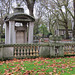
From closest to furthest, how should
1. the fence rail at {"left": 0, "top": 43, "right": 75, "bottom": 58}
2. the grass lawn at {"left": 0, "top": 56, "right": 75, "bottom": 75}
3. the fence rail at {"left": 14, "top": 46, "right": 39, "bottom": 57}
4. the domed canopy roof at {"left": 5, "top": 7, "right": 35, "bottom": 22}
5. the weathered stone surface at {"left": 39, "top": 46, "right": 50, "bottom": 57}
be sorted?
the grass lawn at {"left": 0, "top": 56, "right": 75, "bottom": 75} → the fence rail at {"left": 0, "top": 43, "right": 75, "bottom": 58} → the fence rail at {"left": 14, "top": 46, "right": 39, "bottom": 57} → the weathered stone surface at {"left": 39, "top": 46, "right": 50, "bottom": 57} → the domed canopy roof at {"left": 5, "top": 7, "right": 35, "bottom": 22}

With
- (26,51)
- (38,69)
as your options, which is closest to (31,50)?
(26,51)

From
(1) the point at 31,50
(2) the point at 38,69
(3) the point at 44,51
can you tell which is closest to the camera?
(2) the point at 38,69

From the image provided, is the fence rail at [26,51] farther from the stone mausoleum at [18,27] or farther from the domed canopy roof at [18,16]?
the domed canopy roof at [18,16]

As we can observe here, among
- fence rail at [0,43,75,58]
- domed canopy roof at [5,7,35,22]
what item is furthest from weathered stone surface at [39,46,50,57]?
domed canopy roof at [5,7,35,22]

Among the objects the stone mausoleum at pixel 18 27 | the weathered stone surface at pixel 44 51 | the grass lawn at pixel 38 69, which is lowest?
the grass lawn at pixel 38 69

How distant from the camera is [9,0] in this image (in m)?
31.1

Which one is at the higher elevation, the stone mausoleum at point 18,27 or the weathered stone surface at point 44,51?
the stone mausoleum at point 18,27

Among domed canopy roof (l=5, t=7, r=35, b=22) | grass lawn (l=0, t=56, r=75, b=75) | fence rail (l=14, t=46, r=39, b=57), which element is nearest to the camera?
grass lawn (l=0, t=56, r=75, b=75)

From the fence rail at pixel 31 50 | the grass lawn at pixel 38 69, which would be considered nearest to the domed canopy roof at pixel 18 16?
the fence rail at pixel 31 50

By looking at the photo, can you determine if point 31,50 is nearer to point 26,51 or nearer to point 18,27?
point 26,51

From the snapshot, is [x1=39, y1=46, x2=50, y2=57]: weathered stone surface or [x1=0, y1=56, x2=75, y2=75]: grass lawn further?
[x1=39, y1=46, x2=50, y2=57]: weathered stone surface

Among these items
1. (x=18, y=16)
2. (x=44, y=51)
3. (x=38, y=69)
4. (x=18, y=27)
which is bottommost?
(x=38, y=69)

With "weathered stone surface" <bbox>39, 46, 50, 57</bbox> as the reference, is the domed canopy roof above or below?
above

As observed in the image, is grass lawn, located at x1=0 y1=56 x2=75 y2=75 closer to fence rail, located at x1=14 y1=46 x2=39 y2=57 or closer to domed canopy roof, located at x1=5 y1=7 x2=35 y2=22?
fence rail, located at x1=14 y1=46 x2=39 y2=57
